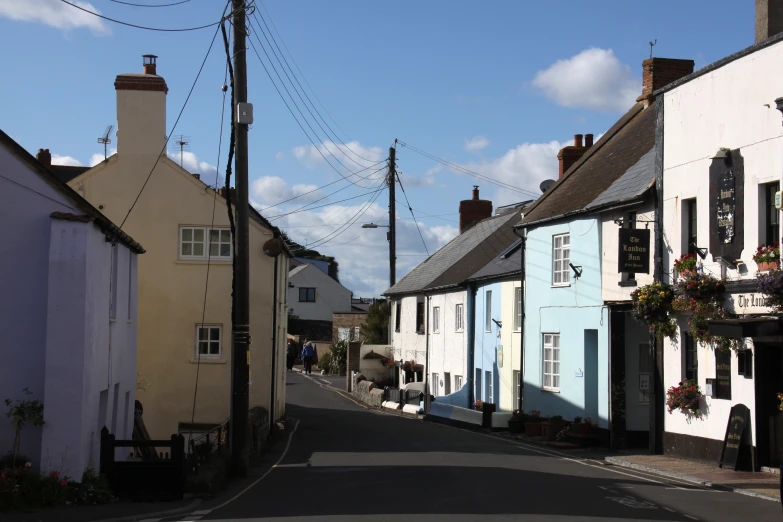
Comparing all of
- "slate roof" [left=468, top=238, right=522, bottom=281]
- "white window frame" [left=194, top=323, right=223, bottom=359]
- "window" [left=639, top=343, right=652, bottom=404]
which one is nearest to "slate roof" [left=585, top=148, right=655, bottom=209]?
"window" [left=639, top=343, right=652, bottom=404]

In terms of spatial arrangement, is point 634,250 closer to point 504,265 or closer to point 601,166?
point 601,166

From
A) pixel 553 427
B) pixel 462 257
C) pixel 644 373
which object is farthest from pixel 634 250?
pixel 462 257

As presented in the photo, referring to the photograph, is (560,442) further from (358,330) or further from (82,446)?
(358,330)

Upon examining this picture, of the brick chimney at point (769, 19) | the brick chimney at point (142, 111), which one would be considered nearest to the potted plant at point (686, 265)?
the brick chimney at point (769, 19)

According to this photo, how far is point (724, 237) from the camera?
18.5 meters

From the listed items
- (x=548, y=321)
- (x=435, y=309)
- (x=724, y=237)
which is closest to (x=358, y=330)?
(x=435, y=309)

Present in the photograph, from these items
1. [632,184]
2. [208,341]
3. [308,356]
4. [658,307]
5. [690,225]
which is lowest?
[308,356]

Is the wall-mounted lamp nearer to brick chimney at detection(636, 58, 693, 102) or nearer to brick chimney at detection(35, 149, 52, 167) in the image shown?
brick chimney at detection(636, 58, 693, 102)

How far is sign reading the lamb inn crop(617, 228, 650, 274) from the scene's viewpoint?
2156cm

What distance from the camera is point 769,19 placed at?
65.2 ft

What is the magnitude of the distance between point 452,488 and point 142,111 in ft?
50.4

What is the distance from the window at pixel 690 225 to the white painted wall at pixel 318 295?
224 ft

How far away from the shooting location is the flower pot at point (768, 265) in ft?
55.2

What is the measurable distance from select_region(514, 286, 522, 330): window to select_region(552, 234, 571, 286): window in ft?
13.3
